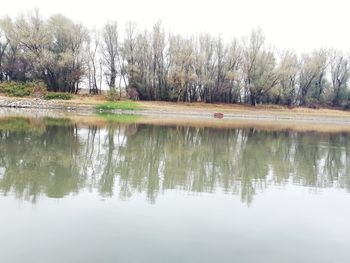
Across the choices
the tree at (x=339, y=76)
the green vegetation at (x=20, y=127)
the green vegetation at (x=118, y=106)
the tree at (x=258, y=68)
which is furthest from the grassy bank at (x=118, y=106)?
the tree at (x=339, y=76)

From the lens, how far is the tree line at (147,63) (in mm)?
61094

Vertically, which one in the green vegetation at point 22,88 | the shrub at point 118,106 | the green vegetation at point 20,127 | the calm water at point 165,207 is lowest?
the calm water at point 165,207

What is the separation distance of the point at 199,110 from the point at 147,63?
12.1 metres

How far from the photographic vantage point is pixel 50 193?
1008cm

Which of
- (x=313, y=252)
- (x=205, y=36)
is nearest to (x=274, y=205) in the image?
(x=313, y=252)

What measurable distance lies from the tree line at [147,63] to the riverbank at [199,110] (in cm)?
312

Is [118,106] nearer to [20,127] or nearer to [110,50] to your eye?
[110,50]

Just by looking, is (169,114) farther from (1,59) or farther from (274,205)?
(274,205)

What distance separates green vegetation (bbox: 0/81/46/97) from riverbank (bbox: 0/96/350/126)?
2.44 meters

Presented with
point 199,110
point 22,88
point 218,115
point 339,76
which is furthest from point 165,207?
point 339,76

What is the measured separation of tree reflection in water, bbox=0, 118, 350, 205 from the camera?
1132 centimetres

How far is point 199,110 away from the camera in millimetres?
58219

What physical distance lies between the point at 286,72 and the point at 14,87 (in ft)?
124

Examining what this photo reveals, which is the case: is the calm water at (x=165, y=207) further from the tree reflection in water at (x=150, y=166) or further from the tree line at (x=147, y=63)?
the tree line at (x=147, y=63)
